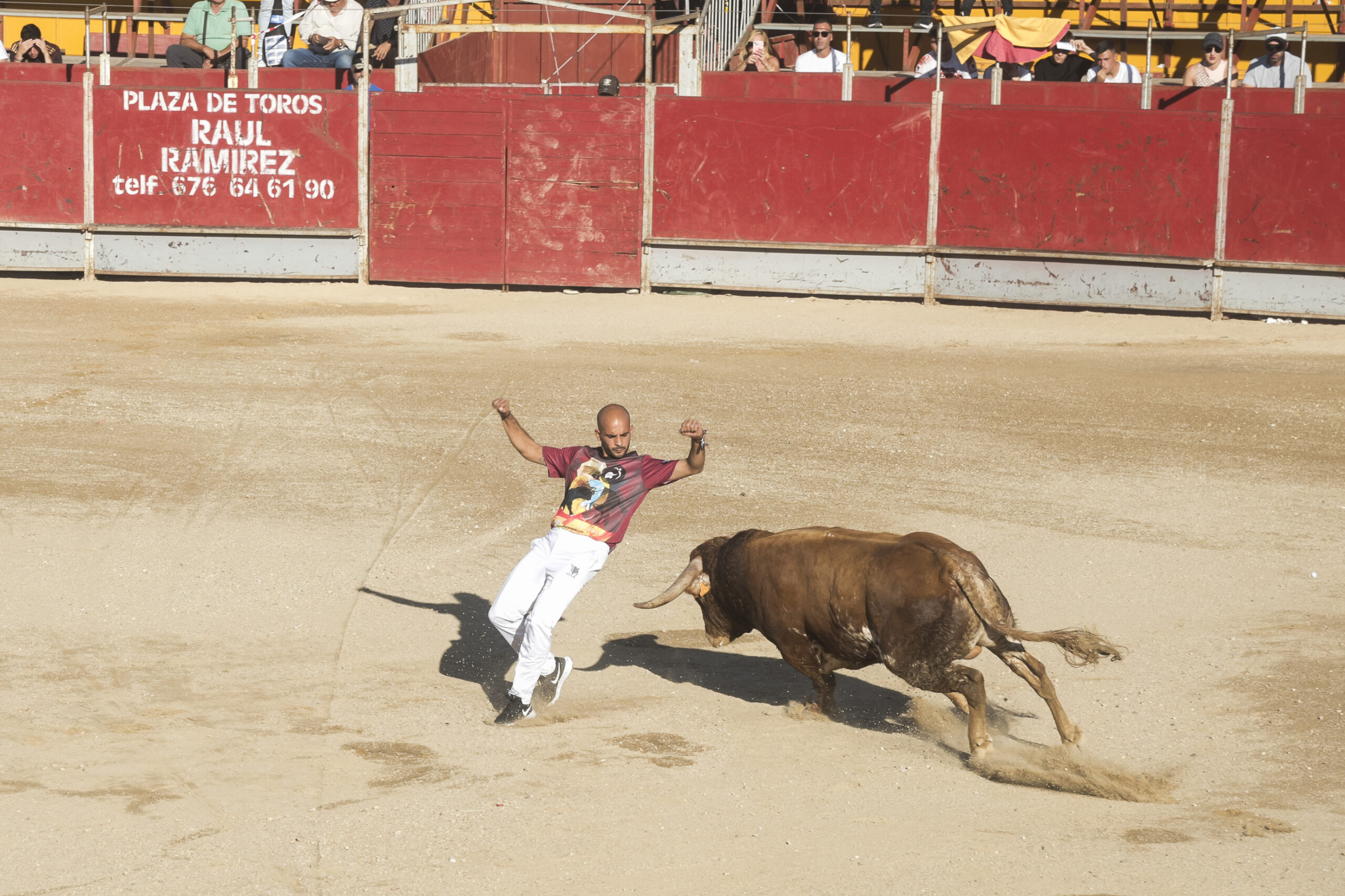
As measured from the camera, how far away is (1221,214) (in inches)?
667

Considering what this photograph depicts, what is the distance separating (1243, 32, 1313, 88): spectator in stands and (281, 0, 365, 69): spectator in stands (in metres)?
10.8

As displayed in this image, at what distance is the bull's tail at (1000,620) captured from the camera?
19.5ft

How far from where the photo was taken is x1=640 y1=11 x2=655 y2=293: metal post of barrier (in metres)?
17.7

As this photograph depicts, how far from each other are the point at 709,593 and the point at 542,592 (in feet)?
2.55

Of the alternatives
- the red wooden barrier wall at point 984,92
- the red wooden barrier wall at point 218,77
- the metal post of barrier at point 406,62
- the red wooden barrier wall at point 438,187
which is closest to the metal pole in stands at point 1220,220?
the red wooden barrier wall at point 984,92

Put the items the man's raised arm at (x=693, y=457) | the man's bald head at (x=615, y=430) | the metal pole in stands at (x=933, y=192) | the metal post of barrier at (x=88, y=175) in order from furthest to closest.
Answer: the metal post of barrier at (x=88, y=175), the metal pole in stands at (x=933, y=192), the man's bald head at (x=615, y=430), the man's raised arm at (x=693, y=457)

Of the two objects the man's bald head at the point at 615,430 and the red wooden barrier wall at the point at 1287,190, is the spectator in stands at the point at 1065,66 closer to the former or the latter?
the red wooden barrier wall at the point at 1287,190

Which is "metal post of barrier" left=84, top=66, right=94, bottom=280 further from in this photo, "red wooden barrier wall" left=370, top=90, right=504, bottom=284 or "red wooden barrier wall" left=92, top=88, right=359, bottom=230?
"red wooden barrier wall" left=370, top=90, right=504, bottom=284

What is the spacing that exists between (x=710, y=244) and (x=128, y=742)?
12496 millimetres

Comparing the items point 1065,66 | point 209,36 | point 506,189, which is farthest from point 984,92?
point 209,36

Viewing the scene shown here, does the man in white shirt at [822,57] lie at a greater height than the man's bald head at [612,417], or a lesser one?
greater

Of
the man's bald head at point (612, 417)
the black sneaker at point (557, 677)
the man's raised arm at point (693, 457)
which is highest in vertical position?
the man's bald head at point (612, 417)

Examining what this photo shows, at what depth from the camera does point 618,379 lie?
523 inches

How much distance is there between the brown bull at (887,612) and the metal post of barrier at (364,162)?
39.9 feet
